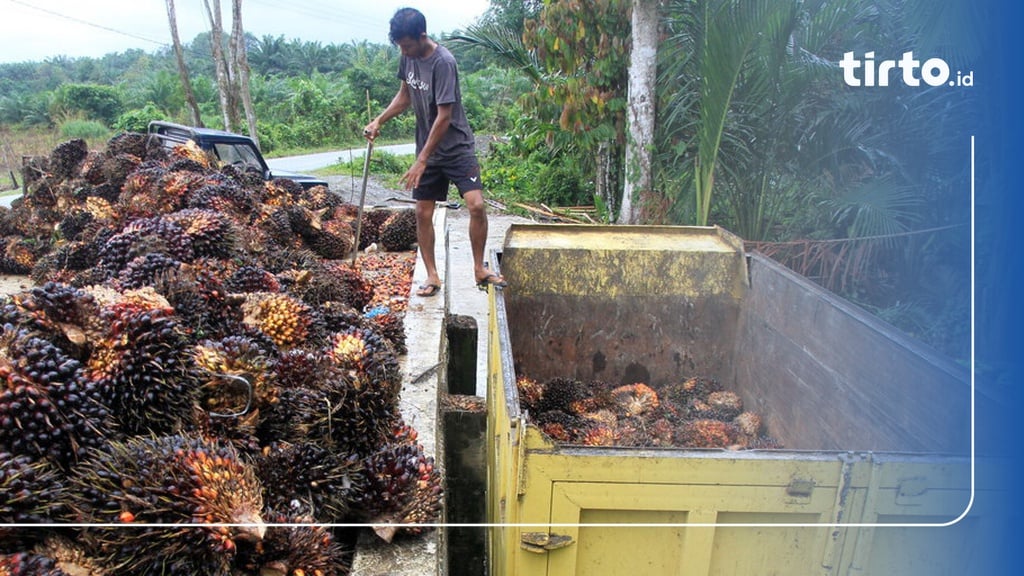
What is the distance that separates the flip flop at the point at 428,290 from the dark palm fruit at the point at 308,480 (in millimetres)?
2558

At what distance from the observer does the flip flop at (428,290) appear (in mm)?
4559

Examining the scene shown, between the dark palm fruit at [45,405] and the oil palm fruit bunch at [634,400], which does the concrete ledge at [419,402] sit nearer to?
the dark palm fruit at [45,405]

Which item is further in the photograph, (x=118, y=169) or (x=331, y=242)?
(x=331, y=242)

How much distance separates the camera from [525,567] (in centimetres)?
185


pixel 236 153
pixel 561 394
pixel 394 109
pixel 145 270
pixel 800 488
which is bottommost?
pixel 561 394

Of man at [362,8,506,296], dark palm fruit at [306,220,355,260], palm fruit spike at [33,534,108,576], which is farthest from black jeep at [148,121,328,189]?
palm fruit spike at [33,534,108,576]

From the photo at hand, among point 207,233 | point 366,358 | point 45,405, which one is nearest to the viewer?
point 45,405

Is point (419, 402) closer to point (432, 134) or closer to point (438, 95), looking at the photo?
point (432, 134)

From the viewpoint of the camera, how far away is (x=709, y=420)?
11.5 ft

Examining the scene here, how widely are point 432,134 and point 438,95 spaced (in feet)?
0.82

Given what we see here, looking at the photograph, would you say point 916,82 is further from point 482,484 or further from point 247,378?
point 247,378

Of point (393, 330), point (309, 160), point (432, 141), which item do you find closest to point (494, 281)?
point (393, 330)

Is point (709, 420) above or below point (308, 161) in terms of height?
below

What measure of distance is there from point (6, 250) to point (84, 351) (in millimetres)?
4115
